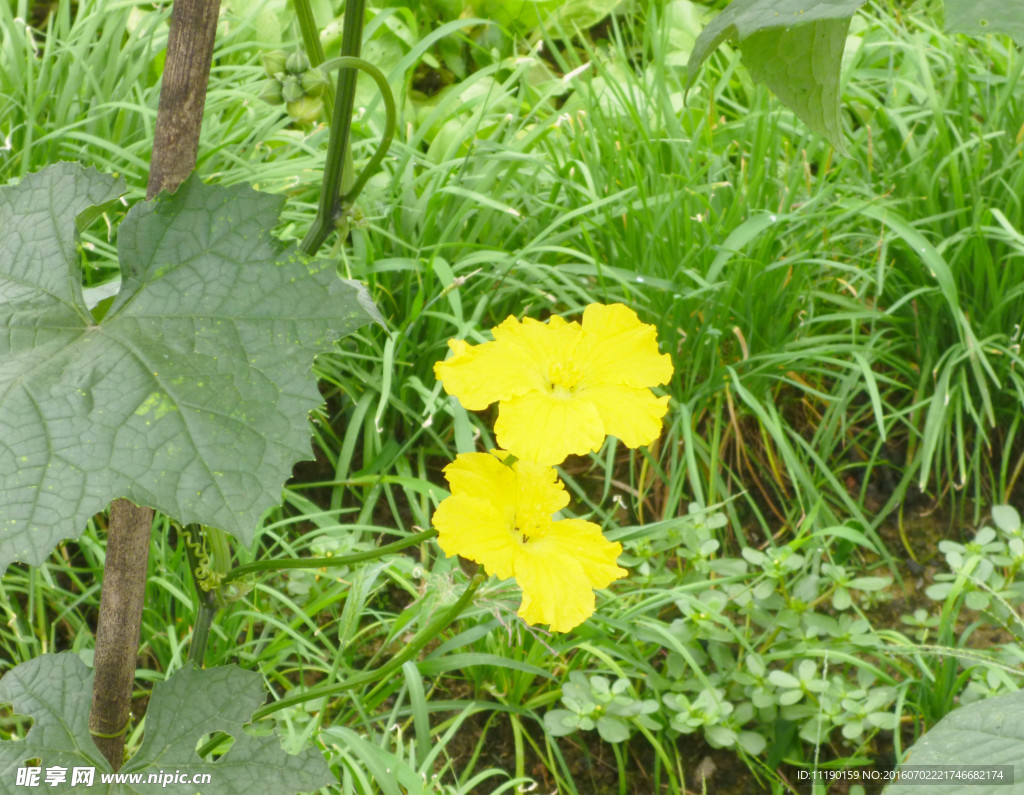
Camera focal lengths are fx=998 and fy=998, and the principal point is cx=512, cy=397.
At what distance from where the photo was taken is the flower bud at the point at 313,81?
705 mm

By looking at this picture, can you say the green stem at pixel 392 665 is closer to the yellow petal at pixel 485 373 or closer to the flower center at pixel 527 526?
the flower center at pixel 527 526

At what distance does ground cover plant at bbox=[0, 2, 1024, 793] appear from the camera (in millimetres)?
1488

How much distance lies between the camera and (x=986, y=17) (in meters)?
0.49

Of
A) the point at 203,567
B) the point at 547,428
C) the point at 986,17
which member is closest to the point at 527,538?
the point at 547,428

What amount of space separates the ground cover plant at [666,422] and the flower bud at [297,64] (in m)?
0.63

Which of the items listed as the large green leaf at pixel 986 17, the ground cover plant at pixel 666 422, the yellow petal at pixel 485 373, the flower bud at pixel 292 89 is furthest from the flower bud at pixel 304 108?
the ground cover plant at pixel 666 422

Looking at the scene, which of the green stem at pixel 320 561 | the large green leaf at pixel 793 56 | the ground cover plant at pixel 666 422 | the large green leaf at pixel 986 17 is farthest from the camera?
the ground cover plant at pixel 666 422

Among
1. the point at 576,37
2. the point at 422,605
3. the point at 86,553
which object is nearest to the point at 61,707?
the point at 422,605

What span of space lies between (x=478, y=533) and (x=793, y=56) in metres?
0.42

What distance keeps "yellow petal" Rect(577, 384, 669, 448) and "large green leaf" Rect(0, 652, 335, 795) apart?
1.26 feet

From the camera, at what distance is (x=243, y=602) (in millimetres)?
1584

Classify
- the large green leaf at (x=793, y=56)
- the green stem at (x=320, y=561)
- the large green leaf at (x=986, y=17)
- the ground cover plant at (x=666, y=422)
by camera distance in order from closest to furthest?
the large green leaf at (x=986, y=17) → the large green leaf at (x=793, y=56) → the green stem at (x=320, y=561) → the ground cover plant at (x=666, y=422)

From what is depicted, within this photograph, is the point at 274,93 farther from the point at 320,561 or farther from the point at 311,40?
the point at 320,561

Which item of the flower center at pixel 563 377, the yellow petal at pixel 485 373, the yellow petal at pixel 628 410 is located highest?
the yellow petal at pixel 485 373
